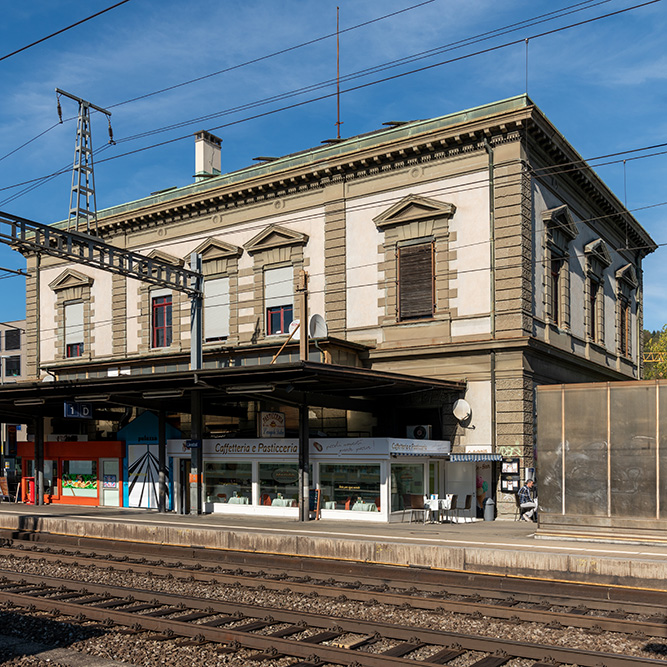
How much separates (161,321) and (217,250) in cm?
471

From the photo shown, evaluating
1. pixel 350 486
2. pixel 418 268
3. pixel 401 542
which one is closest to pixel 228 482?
pixel 350 486

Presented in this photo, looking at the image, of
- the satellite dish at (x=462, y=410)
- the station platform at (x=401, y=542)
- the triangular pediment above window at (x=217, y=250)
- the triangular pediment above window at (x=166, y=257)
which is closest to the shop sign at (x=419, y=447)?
the satellite dish at (x=462, y=410)

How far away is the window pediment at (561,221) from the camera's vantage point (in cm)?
2797

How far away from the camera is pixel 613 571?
13875 mm

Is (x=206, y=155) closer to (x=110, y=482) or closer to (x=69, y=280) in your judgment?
(x=69, y=280)

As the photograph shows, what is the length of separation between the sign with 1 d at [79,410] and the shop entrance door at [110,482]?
322 centimetres

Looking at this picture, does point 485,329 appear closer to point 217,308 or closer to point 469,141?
point 469,141

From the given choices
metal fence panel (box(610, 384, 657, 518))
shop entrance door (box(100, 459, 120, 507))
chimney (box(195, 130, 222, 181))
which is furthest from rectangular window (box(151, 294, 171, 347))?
metal fence panel (box(610, 384, 657, 518))

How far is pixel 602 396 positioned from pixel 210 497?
14.3 metres

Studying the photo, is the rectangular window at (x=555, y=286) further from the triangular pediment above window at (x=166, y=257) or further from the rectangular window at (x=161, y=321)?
the rectangular window at (x=161, y=321)

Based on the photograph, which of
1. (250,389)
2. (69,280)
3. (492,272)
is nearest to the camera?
(250,389)

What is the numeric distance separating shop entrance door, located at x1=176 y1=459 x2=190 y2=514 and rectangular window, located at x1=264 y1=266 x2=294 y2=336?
6.59 meters

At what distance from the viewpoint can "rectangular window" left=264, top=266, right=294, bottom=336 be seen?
3136 cm

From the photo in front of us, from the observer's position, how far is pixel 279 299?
31609mm
